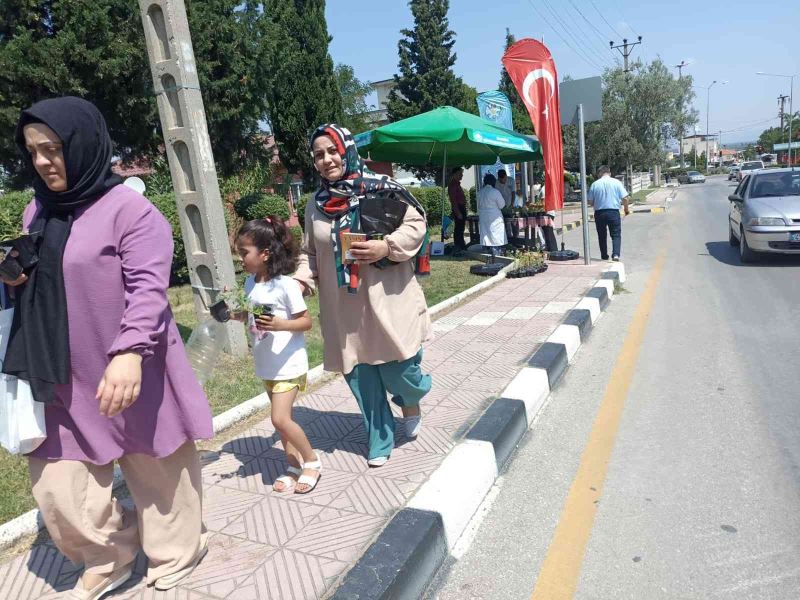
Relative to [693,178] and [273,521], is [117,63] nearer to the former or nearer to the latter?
[273,521]

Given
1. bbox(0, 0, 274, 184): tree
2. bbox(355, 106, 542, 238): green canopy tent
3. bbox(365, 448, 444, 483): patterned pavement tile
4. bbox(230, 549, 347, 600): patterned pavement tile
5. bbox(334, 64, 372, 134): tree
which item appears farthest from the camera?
bbox(334, 64, 372, 134): tree

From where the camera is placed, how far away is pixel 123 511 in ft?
8.30

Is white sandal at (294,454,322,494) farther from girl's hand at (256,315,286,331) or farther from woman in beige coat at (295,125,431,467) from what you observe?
Result: girl's hand at (256,315,286,331)

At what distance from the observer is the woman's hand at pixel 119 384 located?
1999 mm

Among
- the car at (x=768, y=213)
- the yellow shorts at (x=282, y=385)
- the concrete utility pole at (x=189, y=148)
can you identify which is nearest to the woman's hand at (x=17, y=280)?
the yellow shorts at (x=282, y=385)

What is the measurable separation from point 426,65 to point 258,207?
70.7 feet

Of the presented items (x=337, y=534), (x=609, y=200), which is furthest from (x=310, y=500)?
(x=609, y=200)

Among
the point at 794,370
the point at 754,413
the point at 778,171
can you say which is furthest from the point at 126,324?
the point at 778,171

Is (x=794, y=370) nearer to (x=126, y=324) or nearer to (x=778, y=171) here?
(x=126, y=324)

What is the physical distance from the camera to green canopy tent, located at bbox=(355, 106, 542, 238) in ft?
31.4

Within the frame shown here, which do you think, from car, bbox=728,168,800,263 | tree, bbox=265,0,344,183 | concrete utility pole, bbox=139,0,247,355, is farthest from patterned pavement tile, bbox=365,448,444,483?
tree, bbox=265,0,344,183

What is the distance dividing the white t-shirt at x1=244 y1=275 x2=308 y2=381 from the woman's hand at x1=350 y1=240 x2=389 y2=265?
14.1 inches

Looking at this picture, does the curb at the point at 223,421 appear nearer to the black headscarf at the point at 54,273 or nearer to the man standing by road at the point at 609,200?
the black headscarf at the point at 54,273

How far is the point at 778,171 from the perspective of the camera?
11031 millimetres
